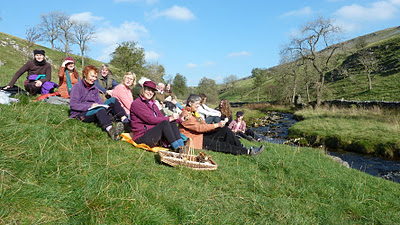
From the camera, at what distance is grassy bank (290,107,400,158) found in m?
12.0

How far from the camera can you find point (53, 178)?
2.77m

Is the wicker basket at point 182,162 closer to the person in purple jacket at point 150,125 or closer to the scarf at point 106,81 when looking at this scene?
the person in purple jacket at point 150,125

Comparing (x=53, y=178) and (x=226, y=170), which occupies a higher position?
(x=53, y=178)

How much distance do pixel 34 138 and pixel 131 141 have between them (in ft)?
6.30

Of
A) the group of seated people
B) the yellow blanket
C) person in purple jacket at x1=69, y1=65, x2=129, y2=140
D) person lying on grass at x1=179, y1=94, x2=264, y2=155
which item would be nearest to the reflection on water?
person lying on grass at x1=179, y1=94, x2=264, y2=155

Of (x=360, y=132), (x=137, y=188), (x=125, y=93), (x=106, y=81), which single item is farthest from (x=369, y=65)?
(x=137, y=188)

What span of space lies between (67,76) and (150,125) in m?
3.94

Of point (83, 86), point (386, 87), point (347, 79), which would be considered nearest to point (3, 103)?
point (83, 86)

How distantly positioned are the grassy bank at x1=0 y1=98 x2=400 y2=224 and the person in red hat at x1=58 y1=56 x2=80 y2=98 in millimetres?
1704

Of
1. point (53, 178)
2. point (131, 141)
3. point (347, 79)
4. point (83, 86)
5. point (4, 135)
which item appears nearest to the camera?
point (53, 178)

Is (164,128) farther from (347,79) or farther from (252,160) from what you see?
(347,79)

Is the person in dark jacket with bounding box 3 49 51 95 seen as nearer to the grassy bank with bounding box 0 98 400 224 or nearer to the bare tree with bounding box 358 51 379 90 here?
the grassy bank with bounding box 0 98 400 224

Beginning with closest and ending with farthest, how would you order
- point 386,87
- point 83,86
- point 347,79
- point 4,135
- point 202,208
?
point 202,208, point 4,135, point 83,86, point 386,87, point 347,79

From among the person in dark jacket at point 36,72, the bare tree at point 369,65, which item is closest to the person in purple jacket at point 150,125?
the person in dark jacket at point 36,72
